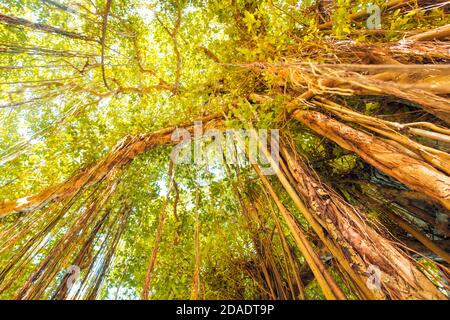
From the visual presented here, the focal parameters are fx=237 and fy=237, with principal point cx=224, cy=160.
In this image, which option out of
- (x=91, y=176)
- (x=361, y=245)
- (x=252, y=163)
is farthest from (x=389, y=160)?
(x=91, y=176)

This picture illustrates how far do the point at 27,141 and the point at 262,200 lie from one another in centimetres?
194

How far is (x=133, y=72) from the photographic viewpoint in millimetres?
2910

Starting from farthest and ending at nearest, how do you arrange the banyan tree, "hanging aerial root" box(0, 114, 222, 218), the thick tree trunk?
1. "hanging aerial root" box(0, 114, 222, 218)
2. the banyan tree
3. the thick tree trunk

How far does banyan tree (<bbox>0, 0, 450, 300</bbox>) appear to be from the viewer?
3.06 ft

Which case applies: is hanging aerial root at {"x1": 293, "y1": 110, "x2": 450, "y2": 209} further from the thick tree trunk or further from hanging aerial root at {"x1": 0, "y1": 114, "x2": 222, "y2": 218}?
hanging aerial root at {"x1": 0, "y1": 114, "x2": 222, "y2": 218}

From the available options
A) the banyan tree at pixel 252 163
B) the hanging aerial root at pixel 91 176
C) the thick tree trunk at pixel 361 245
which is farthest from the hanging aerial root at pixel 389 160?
the hanging aerial root at pixel 91 176

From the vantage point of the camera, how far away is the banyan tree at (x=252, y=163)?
0.93 meters

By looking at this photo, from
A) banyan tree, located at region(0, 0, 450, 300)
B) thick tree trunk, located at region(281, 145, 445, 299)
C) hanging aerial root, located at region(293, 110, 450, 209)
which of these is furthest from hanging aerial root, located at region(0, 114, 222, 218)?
thick tree trunk, located at region(281, 145, 445, 299)

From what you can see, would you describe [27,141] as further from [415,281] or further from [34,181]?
[415,281]

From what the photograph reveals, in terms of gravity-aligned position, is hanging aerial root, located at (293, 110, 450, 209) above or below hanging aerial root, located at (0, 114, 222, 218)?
above

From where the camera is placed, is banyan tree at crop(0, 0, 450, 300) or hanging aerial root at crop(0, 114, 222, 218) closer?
banyan tree at crop(0, 0, 450, 300)

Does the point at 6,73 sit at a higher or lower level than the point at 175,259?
higher

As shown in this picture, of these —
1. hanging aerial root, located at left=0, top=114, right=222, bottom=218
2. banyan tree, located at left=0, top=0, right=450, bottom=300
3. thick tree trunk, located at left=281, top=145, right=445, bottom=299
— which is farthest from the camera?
hanging aerial root, located at left=0, top=114, right=222, bottom=218
